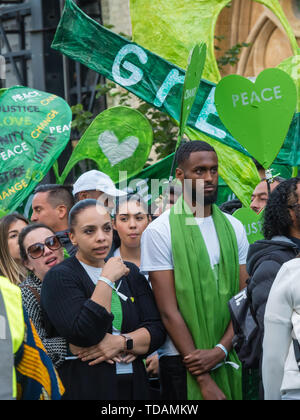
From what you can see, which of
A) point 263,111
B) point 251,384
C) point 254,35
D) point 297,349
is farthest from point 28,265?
point 254,35

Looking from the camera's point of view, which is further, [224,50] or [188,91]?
[224,50]

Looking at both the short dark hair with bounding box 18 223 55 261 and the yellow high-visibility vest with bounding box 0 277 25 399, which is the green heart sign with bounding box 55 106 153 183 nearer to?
the short dark hair with bounding box 18 223 55 261

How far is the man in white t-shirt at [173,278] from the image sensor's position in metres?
3.88

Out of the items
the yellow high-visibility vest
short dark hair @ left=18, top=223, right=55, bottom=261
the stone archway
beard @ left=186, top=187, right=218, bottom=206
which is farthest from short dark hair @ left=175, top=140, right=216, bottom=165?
the stone archway

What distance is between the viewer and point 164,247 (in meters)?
3.97

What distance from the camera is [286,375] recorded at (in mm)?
3070

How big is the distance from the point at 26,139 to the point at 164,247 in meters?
2.26

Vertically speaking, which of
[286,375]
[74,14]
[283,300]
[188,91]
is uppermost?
[74,14]

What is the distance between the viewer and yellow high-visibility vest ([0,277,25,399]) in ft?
8.27

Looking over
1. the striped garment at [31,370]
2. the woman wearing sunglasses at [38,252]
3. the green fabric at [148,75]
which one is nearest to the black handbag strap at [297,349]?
the striped garment at [31,370]

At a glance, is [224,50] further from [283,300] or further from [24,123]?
[283,300]

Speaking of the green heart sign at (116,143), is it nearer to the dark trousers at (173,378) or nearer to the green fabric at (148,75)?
the green fabric at (148,75)
